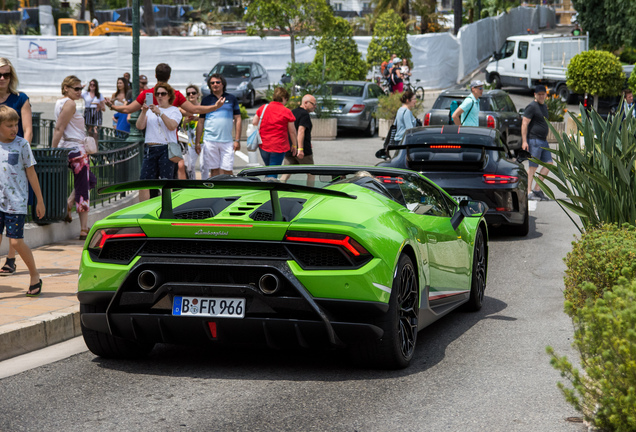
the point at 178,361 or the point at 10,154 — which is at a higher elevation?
the point at 10,154

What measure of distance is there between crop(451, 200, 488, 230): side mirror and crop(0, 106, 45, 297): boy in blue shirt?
3.42 metres

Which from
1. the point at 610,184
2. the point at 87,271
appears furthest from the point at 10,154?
the point at 610,184

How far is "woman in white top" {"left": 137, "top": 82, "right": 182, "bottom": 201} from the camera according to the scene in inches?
440

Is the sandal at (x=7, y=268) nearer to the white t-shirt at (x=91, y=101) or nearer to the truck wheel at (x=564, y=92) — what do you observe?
the white t-shirt at (x=91, y=101)

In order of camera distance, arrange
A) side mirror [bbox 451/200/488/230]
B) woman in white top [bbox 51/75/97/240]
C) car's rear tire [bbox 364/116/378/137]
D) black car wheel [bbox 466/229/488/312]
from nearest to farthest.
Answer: side mirror [bbox 451/200/488/230] < black car wheel [bbox 466/229/488/312] < woman in white top [bbox 51/75/97/240] < car's rear tire [bbox 364/116/378/137]

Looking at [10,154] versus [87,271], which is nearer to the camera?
[87,271]

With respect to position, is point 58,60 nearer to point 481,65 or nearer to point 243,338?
point 481,65

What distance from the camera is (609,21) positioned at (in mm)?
49469

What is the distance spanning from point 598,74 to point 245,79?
12.5 meters

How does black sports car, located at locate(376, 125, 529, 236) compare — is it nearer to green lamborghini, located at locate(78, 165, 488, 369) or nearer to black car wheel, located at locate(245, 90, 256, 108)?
green lamborghini, located at locate(78, 165, 488, 369)

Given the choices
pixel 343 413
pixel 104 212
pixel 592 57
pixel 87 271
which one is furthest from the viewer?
pixel 592 57

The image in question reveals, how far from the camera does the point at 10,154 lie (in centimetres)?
768

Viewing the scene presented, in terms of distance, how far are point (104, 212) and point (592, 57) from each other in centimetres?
2360

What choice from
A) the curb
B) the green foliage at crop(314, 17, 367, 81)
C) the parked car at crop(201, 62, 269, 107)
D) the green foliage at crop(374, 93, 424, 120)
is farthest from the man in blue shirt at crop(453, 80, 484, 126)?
the parked car at crop(201, 62, 269, 107)
